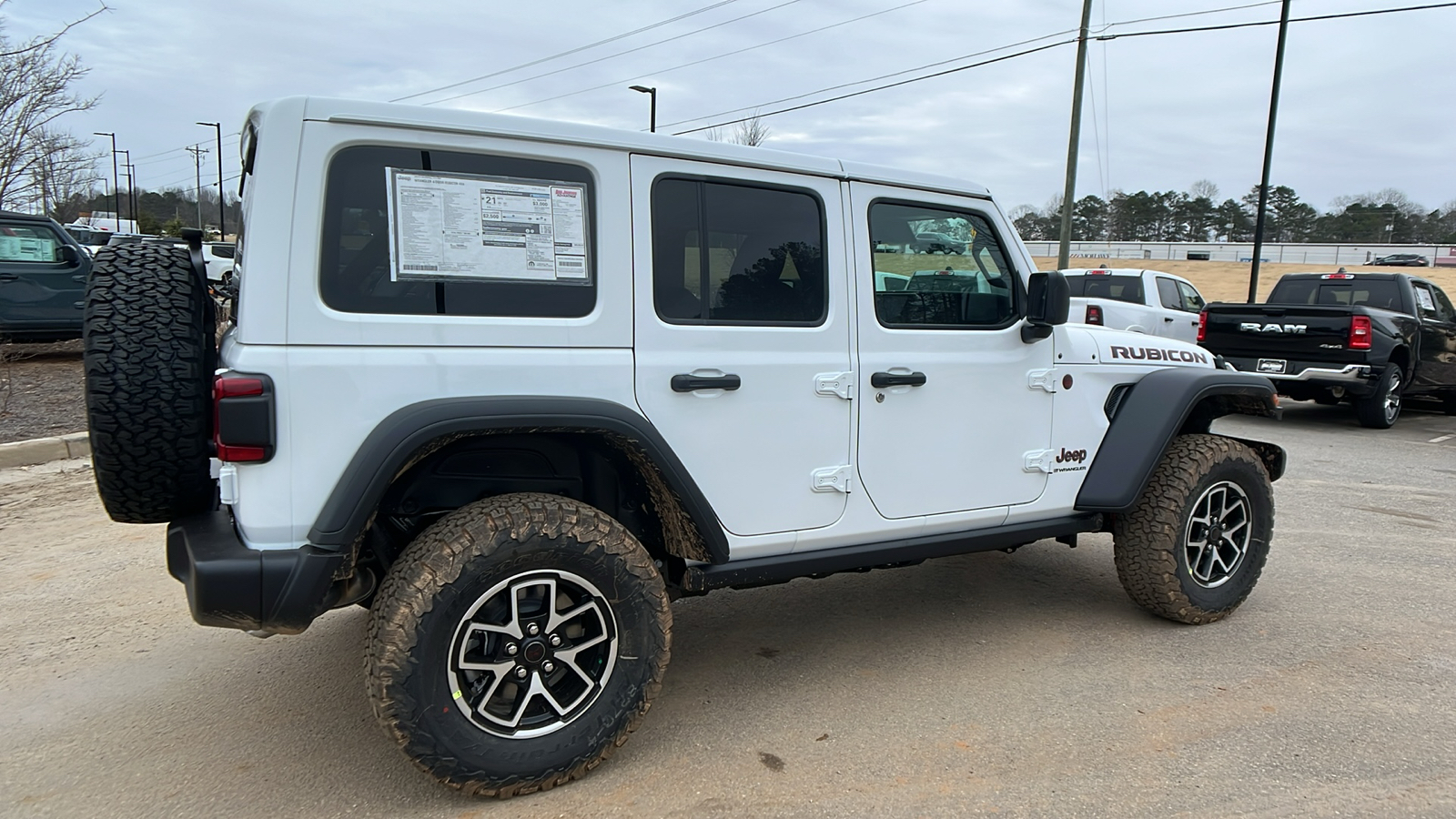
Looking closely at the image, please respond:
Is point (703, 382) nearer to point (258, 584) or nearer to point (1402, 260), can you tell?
point (258, 584)

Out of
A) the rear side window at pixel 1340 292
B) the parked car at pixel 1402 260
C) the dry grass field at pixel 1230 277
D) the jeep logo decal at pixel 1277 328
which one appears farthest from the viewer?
the parked car at pixel 1402 260

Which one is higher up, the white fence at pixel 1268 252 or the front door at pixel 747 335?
the white fence at pixel 1268 252

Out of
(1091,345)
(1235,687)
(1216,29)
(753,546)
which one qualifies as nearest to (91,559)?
(753,546)

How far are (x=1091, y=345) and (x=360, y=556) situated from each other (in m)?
3.02

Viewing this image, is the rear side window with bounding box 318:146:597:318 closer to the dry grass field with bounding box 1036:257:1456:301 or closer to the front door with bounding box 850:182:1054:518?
the front door with bounding box 850:182:1054:518

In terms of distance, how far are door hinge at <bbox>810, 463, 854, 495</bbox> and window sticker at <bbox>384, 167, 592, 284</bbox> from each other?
108cm

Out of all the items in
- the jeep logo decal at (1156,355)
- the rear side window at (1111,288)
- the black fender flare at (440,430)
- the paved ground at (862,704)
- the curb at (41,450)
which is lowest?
the paved ground at (862,704)

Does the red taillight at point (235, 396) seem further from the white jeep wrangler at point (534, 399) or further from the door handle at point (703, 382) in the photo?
the door handle at point (703, 382)

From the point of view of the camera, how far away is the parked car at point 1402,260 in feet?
162

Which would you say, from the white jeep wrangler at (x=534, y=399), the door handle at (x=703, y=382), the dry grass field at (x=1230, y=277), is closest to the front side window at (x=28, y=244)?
the white jeep wrangler at (x=534, y=399)

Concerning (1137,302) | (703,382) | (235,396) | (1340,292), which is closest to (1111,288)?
(1137,302)

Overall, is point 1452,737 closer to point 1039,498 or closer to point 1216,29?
point 1039,498

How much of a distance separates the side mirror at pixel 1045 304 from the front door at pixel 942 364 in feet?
0.21

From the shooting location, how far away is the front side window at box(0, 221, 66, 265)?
10891 mm
